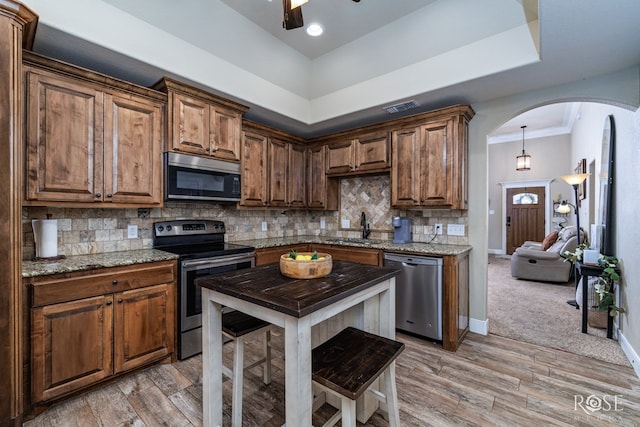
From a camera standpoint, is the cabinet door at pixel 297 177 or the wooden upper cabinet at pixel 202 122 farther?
the cabinet door at pixel 297 177

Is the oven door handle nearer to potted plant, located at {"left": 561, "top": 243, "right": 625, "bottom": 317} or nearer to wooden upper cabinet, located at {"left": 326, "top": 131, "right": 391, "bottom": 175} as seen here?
wooden upper cabinet, located at {"left": 326, "top": 131, "right": 391, "bottom": 175}

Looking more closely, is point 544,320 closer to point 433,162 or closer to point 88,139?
point 433,162

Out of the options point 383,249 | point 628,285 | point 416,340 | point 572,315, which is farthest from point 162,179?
point 572,315

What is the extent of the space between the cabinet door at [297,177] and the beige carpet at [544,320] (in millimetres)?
2835

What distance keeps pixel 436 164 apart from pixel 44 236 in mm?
3510

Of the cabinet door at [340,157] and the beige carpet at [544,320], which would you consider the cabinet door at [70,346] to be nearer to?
the cabinet door at [340,157]

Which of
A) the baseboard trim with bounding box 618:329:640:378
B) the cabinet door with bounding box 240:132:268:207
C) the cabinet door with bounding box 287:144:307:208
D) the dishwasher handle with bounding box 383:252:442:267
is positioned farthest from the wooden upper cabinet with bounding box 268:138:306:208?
the baseboard trim with bounding box 618:329:640:378

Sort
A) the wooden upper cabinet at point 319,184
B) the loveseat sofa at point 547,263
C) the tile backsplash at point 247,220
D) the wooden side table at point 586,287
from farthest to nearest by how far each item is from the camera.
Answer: the loveseat sofa at point 547,263 → the wooden upper cabinet at point 319,184 → the wooden side table at point 586,287 → the tile backsplash at point 247,220

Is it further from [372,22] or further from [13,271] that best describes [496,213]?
[13,271]

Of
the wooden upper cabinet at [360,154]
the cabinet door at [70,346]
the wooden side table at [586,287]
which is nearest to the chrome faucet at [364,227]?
the wooden upper cabinet at [360,154]

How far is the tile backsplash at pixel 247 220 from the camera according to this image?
239 cm

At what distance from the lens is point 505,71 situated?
94.3 inches

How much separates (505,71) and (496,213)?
694cm

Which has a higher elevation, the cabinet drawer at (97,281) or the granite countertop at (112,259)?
the granite countertop at (112,259)
